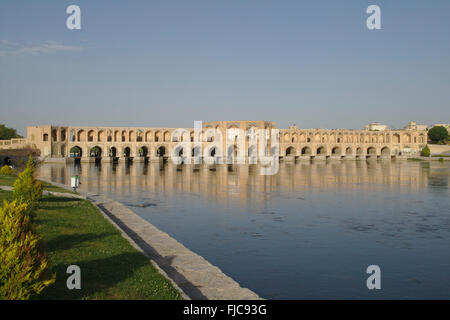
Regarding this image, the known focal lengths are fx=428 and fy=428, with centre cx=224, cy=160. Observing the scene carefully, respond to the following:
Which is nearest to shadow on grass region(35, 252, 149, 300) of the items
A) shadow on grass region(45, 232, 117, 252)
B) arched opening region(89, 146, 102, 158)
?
shadow on grass region(45, 232, 117, 252)

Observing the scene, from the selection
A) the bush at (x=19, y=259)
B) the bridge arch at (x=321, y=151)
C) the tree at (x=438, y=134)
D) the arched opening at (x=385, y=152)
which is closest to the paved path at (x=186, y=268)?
the bush at (x=19, y=259)

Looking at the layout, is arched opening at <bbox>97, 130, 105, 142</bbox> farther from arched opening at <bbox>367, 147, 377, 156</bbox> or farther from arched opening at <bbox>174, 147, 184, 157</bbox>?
arched opening at <bbox>367, 147, 377, 156</bbox>

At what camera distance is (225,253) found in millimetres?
12383

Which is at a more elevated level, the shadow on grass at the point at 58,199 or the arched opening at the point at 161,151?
the arched opening at the point at 161,151

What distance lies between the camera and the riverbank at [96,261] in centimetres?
708

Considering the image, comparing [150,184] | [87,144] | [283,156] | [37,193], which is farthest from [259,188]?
[283,156]

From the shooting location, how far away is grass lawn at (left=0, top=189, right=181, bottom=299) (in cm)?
709

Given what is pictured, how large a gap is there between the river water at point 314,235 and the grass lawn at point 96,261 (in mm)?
2522

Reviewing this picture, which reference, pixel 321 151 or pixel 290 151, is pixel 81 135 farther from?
pixel 321 151

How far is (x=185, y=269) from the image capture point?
934cm

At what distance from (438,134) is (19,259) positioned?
425 ft

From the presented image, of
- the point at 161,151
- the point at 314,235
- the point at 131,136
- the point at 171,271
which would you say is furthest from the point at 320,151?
the point at 171,271

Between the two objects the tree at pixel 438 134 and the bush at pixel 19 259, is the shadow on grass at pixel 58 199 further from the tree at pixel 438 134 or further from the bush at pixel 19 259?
the tree at pixel 438 134

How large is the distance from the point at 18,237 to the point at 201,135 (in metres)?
80.0
